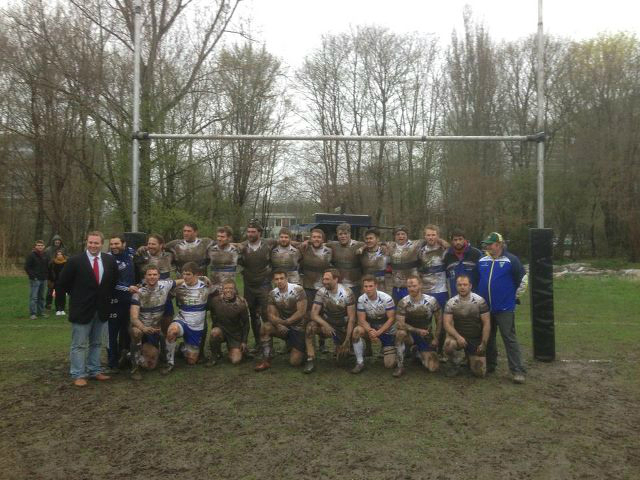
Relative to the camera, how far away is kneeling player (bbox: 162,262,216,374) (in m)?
6.07

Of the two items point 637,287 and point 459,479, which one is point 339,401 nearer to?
point 459,479

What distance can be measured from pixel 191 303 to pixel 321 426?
2.62 m

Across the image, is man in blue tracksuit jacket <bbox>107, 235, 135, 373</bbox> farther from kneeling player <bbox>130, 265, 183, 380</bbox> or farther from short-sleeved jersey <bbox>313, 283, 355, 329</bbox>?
short-sleeved jersey <bbox>313, 283, 355, 329</bbox>

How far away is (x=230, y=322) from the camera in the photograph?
6.19 metres

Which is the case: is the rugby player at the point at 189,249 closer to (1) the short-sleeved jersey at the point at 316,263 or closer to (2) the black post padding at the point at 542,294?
(1) the short-sleeved jersey at the point at 316,263

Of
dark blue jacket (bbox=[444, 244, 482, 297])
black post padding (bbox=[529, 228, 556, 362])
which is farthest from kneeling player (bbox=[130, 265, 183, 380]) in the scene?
black post padding (bbox=[529, 228, 556, 362])

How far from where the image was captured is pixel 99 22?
14.1 m

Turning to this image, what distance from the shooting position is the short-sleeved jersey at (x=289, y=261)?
21.6 feet

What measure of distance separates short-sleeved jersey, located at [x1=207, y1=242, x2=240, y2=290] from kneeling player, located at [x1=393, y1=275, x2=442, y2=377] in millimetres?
2259

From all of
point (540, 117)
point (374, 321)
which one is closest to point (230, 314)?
point (374, 321)

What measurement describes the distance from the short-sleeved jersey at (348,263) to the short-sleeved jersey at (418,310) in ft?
2.83

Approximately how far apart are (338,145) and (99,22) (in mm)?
13636

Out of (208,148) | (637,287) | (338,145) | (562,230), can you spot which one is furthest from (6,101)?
(562,230)

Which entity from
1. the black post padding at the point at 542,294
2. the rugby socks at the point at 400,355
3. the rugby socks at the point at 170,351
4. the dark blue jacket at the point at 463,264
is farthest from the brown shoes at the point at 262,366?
the black post padding at the point at 542,294
